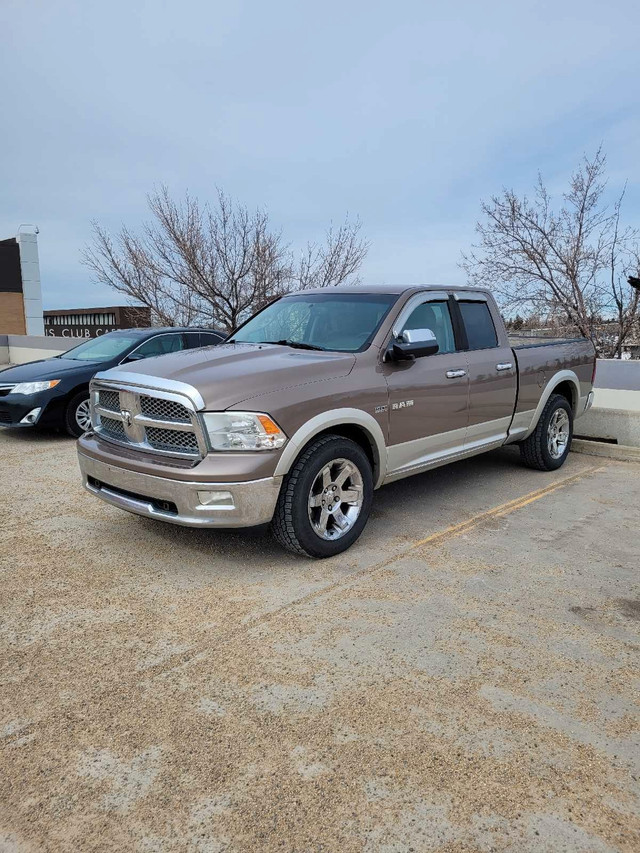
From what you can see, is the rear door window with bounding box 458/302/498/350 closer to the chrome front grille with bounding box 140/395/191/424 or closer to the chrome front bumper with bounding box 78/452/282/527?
the chrome front bumper with bounding box 78/452/282/527

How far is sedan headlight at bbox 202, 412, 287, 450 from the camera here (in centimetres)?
389

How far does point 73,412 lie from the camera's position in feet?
27.4

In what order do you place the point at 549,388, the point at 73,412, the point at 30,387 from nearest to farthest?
the point at 549,388 → the point at 30,387 → the point at 73,412

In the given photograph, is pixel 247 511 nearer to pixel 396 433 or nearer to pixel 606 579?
pixel 396 433

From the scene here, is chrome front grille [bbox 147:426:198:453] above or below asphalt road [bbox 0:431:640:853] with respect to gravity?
above

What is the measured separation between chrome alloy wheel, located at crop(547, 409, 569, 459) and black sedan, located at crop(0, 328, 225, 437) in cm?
428

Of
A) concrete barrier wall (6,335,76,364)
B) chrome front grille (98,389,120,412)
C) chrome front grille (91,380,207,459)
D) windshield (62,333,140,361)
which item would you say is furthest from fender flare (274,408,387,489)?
concrete barrier wall (6,335,76,364)

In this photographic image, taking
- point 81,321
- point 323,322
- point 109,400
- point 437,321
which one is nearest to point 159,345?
point 323,322

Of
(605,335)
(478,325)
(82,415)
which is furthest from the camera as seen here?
(605,335)

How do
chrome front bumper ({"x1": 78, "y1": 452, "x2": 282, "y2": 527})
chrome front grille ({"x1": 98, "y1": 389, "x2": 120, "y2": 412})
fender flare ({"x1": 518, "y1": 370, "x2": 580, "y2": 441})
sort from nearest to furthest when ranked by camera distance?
chrome front bumper ({"x1": 78, "y1": 452, "x2": 282, "y2": 527}) < chrome front grille ({"x1": 98, "y1": 389, "x2": 120, "y2": 412}) < fender flare ({"x1": 518, "y1": 370, "x2": 580, "y2": 441})

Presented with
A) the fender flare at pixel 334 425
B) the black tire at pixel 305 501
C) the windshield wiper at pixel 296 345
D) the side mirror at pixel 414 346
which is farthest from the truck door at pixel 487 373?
the black tire at pixel 305 501

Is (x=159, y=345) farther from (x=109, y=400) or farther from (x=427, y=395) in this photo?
(x=427, y=395)

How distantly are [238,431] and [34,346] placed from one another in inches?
759

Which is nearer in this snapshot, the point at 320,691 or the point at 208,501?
the point at 320,691
